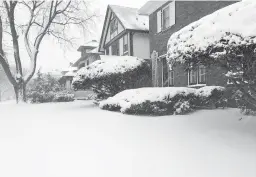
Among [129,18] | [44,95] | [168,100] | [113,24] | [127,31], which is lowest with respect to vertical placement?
[44,95]

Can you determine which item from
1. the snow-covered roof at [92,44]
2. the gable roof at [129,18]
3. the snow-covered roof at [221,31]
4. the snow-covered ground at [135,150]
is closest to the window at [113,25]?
the gable roof at [129,18]

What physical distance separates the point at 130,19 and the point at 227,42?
17140 millimetres

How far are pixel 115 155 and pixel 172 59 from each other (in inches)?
94.2

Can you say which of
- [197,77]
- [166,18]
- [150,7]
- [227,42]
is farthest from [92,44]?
[227,42]

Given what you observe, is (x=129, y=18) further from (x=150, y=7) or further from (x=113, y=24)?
(x=150, y=7)

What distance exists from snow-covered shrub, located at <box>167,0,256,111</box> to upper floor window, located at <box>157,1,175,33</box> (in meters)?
8.94

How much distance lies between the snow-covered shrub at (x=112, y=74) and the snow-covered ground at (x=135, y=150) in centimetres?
486

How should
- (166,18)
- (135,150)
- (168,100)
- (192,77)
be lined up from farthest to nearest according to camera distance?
(166,18) < (192,77) < (168,100) < (135,150)

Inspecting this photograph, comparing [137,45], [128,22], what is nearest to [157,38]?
[137,45]

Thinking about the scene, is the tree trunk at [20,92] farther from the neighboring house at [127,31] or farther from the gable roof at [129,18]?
the gable roof at [129,18]

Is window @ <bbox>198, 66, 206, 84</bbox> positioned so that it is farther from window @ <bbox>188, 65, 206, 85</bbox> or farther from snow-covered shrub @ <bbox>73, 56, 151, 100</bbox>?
snow-covered shrub @ <bbox>73, 56, 151, 100</bbox>

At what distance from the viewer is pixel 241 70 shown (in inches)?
168

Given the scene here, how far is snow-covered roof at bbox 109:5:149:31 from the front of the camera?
62.0 ft

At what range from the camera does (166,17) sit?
14.0 meters
